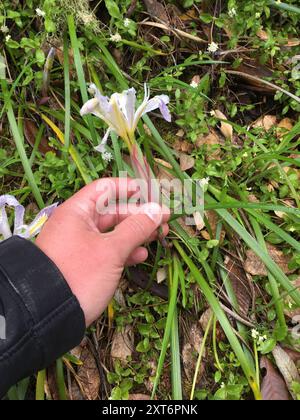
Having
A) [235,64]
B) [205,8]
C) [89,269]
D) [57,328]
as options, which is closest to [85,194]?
[89,269]

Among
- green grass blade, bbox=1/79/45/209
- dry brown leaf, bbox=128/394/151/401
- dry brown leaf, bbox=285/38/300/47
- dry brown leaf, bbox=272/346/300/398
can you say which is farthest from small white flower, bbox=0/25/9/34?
dry brown leaf, bbox=272/346/300/398

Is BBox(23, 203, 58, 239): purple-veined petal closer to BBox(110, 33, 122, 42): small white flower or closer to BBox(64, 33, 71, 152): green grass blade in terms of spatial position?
BBox(64, 33, 71, 152): green grass blade

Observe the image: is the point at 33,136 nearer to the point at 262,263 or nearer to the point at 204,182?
the point at 204,182

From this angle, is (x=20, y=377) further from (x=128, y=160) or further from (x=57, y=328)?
(x=128, y=160)
